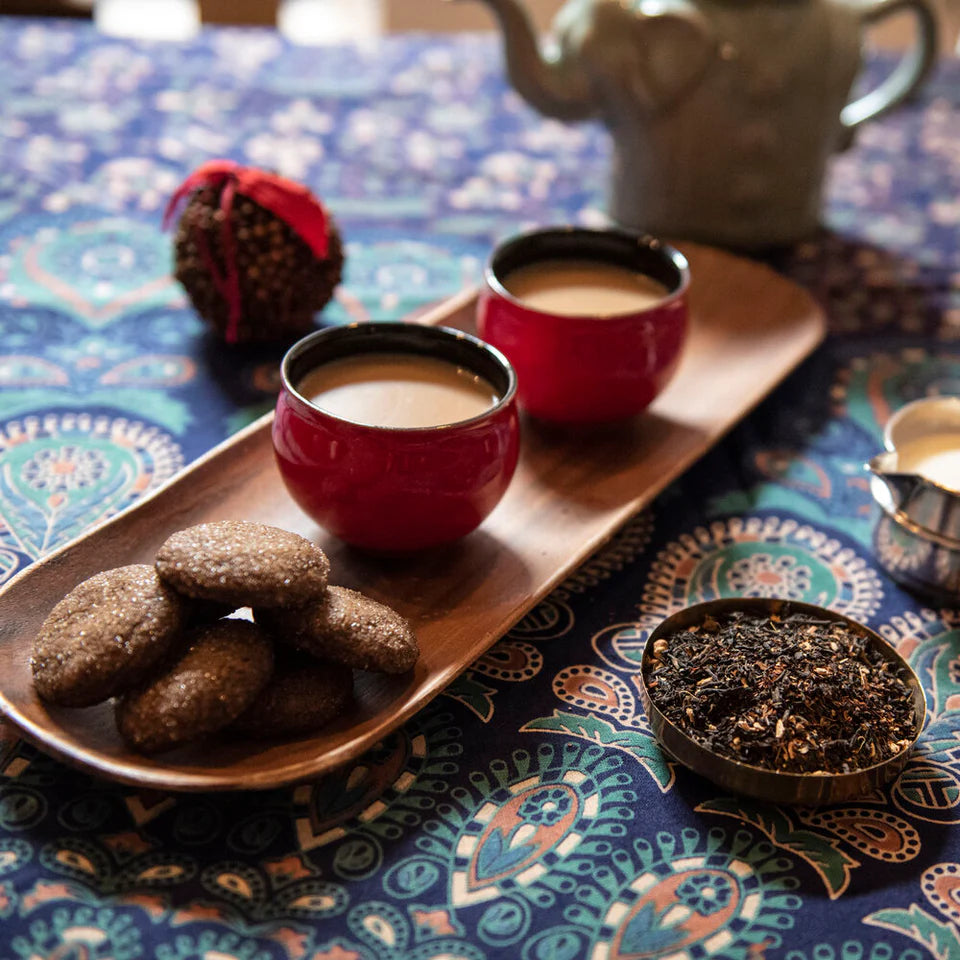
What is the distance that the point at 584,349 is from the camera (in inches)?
35.1

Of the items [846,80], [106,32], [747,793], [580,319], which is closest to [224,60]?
[106,32]

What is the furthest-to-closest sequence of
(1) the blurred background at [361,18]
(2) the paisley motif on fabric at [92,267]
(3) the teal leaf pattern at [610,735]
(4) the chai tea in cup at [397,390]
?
(1) the blurred background at [361,18] < (2) the paisley motif on fabric at [92,267] < (4) the chai tea in cup at [397,390] < (3) the teal leaf pattern at [610,735]

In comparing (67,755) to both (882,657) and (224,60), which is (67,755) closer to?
(882,657)

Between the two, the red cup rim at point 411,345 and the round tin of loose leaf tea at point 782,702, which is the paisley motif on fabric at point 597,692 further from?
the red cup rim at point 411,345

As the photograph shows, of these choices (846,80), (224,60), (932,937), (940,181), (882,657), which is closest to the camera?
(932,937)

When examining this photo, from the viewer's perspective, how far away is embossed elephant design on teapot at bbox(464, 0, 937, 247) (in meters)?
1.16

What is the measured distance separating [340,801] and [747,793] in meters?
0.23

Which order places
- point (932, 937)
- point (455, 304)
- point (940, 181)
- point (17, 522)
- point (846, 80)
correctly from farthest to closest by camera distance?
point (940, 181) → point (846, 80) → point (455, 304) → point (17, 522) → point (932, 937)

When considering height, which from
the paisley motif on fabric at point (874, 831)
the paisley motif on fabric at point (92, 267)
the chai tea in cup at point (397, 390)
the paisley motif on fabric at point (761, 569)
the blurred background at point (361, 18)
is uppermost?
the chai tea in cup at point (397, 390)

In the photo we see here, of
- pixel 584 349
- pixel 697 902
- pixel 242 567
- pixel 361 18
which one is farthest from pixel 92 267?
pixel 361 18

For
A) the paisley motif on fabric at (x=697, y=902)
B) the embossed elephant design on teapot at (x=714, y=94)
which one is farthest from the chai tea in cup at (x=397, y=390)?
the embossed elephant design on teapot at (x=714, y=94)

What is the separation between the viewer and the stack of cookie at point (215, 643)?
1.95 feet

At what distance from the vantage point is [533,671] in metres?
0.74

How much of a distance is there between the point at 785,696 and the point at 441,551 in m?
0.26
